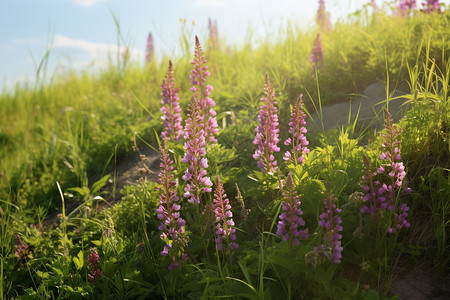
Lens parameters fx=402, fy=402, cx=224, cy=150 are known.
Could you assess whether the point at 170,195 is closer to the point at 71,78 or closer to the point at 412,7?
the point at 412,7

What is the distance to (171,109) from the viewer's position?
372 cm

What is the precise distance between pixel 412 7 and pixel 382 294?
5179 mm

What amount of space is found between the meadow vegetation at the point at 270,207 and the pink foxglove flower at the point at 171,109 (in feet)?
0.31

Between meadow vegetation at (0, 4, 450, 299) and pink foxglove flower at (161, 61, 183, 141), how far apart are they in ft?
0.31

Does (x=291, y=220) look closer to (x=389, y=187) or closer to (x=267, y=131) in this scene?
(x=389, y=187)

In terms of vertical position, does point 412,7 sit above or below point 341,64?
above

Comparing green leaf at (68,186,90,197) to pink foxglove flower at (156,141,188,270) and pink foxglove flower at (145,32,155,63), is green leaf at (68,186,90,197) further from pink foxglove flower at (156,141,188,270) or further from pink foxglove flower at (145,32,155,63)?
pink foxglove flower at (145,32,155,63)

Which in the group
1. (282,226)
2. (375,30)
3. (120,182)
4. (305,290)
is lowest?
(120,182)

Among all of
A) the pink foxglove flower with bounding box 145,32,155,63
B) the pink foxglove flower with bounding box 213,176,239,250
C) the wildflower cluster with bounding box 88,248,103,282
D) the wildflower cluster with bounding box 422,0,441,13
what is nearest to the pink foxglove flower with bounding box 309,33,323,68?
the wildflower cluster with bounding box 422,0,441,13

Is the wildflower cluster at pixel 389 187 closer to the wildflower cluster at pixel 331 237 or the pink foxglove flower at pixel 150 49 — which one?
the wildflower cluster at pixel 331 237

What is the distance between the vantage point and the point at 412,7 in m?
6.11

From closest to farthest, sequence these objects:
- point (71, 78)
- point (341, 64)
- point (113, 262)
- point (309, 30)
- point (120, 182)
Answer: point (113, 262)
point (120, 182)
point (341, 64)
point (309, 30)
point (71, 78)

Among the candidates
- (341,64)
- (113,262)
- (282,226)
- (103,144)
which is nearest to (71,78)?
(103,144)

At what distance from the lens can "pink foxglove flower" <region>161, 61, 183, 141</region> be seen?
12.0ft
